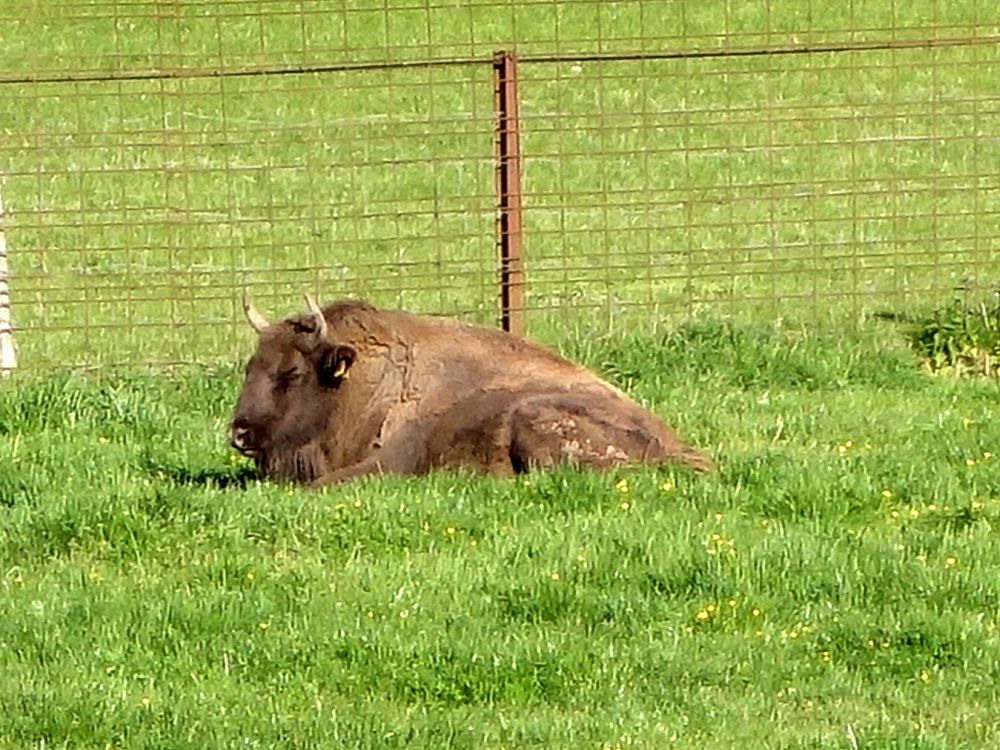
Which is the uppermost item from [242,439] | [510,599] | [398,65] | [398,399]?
[398,65]

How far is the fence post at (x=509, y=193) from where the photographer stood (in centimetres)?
1329

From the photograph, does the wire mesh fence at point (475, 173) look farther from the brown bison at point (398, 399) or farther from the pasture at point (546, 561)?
the brown bison at point (398, 399)

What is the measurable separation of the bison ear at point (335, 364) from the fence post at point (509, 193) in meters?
3.14

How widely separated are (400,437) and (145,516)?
1.65 meters

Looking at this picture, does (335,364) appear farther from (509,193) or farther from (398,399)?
(509,193)

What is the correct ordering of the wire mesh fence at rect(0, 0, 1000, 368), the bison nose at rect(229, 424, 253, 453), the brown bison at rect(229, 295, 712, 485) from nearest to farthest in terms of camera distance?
the brown bison at rect(229, 295, 712, 485), the bison nose at rect(229, 424, 253, 453), the wire mesh fence at rect(0, 0, 1000, 368)

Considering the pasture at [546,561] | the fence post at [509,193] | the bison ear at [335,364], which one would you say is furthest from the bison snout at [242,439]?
the fence post at [509,193]

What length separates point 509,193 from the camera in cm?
1334

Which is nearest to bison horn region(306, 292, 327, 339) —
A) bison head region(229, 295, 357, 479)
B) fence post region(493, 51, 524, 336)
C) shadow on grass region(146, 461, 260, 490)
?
bison head region(229, 295, 357, 479)

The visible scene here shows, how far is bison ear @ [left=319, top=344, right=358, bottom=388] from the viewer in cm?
1015

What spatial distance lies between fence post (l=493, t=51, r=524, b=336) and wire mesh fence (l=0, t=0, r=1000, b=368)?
14 cm

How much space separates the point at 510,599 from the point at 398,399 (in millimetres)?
2605

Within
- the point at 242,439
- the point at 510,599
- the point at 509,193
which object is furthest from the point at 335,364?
the point at 509,193

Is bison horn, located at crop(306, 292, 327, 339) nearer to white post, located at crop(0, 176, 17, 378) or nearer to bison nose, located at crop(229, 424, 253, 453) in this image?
bison nose, located at crop(229, 424, 253, 453)
